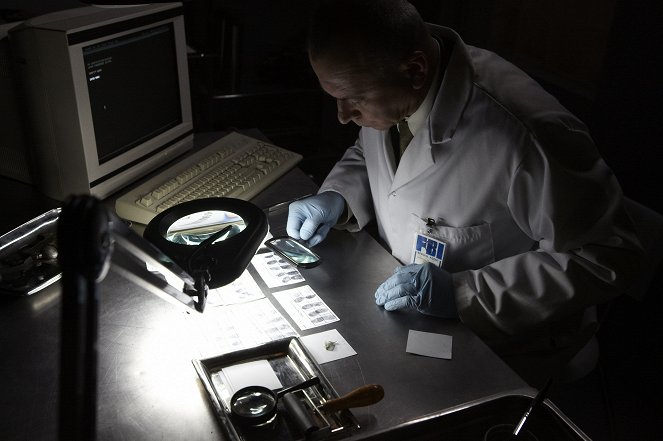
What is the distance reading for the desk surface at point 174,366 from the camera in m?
1.06

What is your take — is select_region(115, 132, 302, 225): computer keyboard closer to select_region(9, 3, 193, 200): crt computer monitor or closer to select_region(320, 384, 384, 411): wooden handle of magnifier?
select_region(9, 3, 193, 200): crt computer monitor

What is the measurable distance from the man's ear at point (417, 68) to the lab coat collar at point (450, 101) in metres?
0.09

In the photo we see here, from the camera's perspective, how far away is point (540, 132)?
4.87 feet

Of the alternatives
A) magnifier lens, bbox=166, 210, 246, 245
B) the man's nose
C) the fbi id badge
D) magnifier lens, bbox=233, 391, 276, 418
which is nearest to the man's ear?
the man's nose

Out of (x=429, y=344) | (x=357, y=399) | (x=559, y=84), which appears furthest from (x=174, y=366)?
(x=559, y=84)

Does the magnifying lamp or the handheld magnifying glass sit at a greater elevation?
the magnifying lamp

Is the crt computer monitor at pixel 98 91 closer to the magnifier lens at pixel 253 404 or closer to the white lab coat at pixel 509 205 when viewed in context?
the white lab coat at pixel 509 205

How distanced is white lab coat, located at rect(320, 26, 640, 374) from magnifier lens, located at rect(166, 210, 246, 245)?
0.55 metres

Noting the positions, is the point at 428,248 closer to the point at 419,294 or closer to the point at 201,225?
the point at 419,294

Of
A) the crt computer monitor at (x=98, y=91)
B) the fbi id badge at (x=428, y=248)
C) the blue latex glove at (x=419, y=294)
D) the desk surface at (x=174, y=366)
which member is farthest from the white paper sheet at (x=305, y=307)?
the crt computer monitor at (x=98, y=91)

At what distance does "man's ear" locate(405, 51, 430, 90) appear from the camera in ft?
4.80

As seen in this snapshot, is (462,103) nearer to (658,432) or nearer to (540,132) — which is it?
(540,132)

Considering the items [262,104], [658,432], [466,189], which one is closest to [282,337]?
[466,189]

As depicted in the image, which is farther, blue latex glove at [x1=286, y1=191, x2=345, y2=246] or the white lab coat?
blue latex glove at [x1=286, y1=191, x2=345, y2=246]
